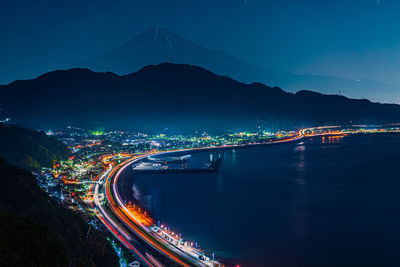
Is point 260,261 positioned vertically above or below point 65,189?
below

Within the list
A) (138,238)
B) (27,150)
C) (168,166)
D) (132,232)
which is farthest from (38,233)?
(168,166)

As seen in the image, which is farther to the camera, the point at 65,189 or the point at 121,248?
the point at 65,189

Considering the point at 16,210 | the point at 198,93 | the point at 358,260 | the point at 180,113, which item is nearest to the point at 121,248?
the point at 16,210

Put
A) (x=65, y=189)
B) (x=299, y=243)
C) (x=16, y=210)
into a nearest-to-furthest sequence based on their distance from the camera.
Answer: (x=16, y=210)
(x=299, y=243)
(x=65, y=189)

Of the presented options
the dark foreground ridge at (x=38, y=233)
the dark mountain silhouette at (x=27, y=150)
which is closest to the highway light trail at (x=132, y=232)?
the dark foreground ridge at (x=38, y=233)

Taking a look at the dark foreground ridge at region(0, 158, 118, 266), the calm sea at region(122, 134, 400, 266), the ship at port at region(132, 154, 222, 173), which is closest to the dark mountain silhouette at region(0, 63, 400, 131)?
the ship at port at region(132, 154, 222, 173)

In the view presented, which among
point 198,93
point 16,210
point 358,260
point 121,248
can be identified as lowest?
point 358,260

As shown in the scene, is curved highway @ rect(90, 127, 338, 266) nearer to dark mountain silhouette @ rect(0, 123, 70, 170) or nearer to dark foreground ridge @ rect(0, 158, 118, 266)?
dark foreground ridge @ rect(0, 158, 118, 266)

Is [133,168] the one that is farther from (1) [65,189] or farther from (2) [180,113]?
(2) [180,113]

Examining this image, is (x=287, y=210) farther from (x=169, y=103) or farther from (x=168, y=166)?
(x=169, y=103)
